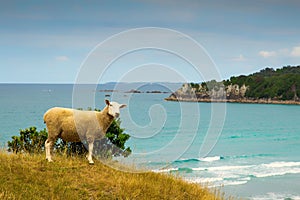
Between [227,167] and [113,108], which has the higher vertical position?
[113,108]

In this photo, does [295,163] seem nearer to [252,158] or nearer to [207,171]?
[252,158]

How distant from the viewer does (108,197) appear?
293 inches

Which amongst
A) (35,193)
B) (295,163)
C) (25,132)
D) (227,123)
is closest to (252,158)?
(295,163)

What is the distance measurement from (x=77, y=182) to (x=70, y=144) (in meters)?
2.52

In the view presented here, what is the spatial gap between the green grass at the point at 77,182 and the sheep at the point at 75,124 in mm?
480

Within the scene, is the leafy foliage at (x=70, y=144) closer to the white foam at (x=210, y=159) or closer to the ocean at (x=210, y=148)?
the ocean at (x=210, y=148)

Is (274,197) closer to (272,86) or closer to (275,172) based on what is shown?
(275,172)

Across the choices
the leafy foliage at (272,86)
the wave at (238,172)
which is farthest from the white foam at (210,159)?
the leafy foliage at (272,86)

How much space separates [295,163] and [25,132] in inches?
1227

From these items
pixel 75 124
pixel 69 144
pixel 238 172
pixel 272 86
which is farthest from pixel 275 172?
pixel 272 86

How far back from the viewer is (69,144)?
33.4 ft

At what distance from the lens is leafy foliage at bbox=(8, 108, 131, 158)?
33.1ft

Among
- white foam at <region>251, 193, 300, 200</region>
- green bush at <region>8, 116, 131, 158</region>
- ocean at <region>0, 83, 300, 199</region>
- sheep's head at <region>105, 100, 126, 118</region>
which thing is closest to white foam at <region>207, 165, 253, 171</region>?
ocean at <region>0, 83, 300, 199</region>

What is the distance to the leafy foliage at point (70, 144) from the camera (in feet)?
33.1
